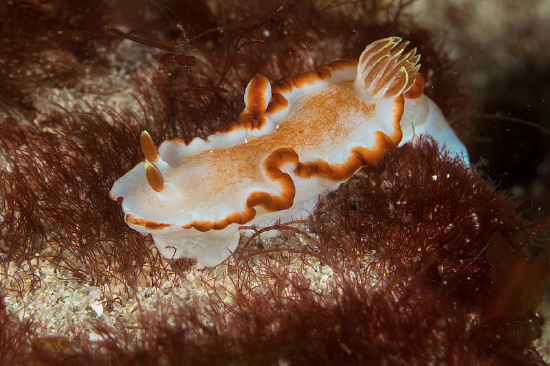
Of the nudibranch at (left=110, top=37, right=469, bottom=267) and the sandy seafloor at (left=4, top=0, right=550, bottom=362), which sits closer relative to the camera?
the nudibranch at (left=110, top=37, right=469, bottom=267)

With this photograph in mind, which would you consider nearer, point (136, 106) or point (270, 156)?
point (270, 156)

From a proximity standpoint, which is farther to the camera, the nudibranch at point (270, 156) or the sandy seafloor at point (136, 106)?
the sandy seafloor at point (136, 106)

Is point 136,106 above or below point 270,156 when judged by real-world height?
above

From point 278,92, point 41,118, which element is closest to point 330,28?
point 278,92

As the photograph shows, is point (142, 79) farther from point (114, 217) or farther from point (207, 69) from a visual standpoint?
point (114, 217)
